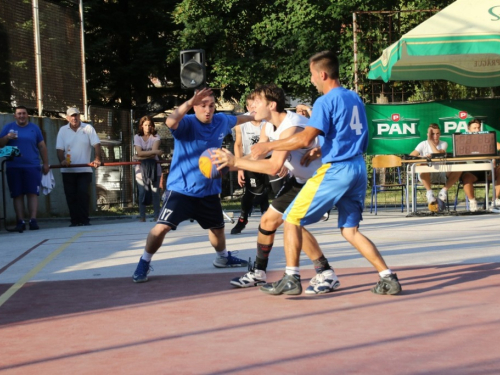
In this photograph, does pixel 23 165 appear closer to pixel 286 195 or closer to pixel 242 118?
pixel 242 118

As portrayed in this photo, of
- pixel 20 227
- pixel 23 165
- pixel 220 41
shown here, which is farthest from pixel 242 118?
pixel 220 41

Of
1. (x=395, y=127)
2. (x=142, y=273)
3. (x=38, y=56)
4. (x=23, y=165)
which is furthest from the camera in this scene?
(x=38, y=56)

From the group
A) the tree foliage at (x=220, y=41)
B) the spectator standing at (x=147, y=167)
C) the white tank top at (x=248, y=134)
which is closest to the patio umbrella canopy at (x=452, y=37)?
the white tank top at (x=248, y=134)

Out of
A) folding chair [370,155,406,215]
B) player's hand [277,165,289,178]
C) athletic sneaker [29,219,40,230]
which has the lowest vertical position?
athletic sneaker [29,219,40,230]

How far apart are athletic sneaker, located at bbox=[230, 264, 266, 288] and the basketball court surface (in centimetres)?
9

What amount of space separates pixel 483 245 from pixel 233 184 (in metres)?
14.5

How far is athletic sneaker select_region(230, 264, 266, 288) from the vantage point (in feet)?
24.6

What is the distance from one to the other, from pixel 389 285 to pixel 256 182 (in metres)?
5.65

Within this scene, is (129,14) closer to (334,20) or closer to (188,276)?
(334,20)

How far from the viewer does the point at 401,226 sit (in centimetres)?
1288

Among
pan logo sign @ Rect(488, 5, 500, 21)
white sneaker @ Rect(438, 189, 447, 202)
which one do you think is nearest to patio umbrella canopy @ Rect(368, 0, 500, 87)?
pan logo sign @ Rect(488, 5, 500, 21)

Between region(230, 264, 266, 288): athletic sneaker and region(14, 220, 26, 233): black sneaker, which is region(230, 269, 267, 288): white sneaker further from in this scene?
region(14, 220, 26, 233): black sneaker

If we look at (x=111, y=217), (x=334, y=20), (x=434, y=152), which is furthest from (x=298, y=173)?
(x=334, y=20)

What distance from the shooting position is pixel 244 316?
20.3 ft
